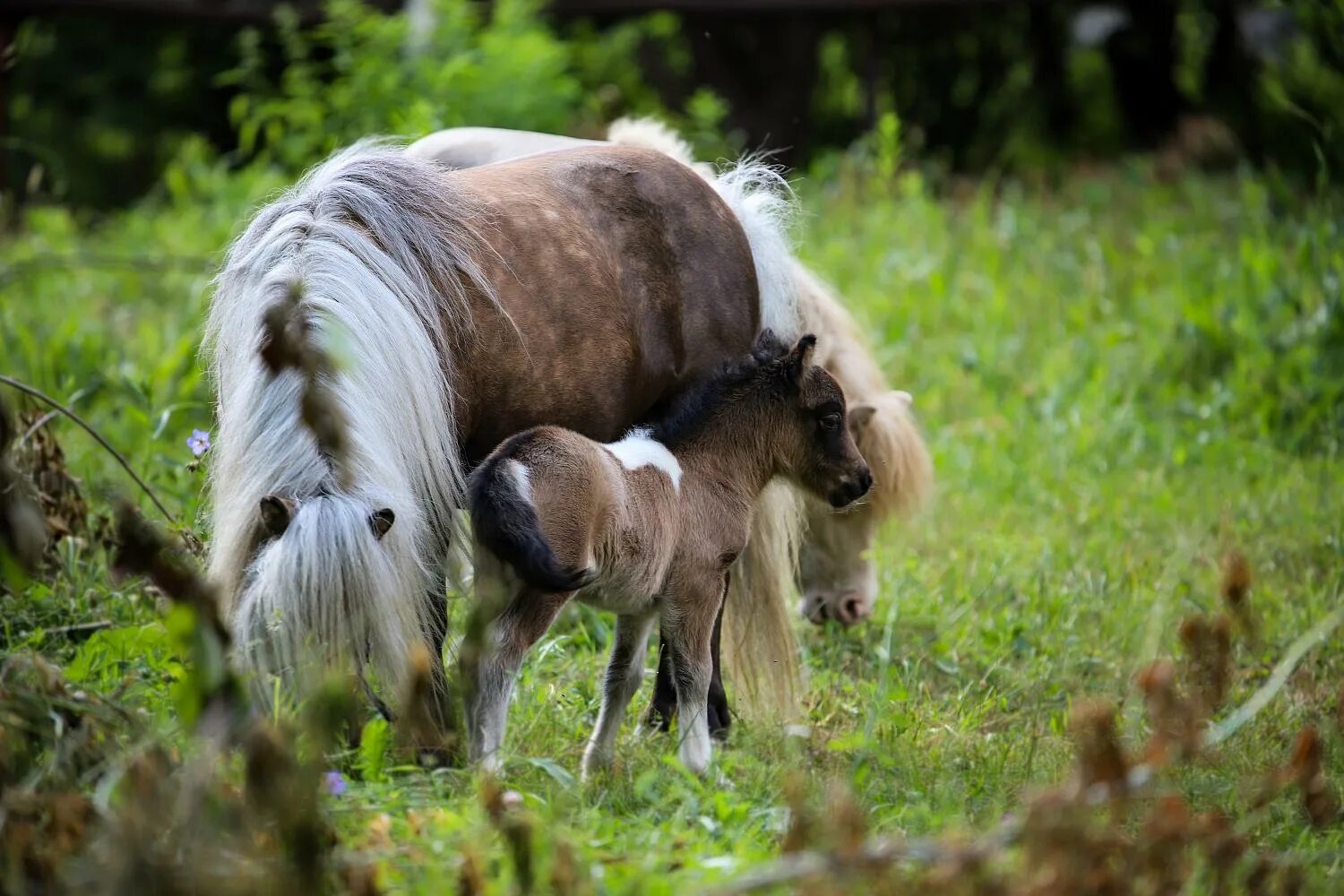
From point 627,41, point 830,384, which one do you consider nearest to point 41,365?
point 830,384

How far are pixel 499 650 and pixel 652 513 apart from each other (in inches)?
18.1

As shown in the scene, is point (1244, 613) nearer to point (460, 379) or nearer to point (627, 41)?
point (460, 379)

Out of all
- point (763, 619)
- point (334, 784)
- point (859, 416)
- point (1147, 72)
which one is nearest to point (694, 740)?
point (763, 619)

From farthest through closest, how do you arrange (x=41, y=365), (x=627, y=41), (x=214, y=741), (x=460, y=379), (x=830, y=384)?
(x=627, y=41), (x=41, y=365), (x=830, y=384), (x=460, y=379), (x=214, y=741)

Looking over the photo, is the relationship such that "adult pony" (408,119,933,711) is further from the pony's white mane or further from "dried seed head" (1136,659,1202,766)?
"dried seed head" (1136,659,1202,766)

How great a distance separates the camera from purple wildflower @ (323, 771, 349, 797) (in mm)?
2703

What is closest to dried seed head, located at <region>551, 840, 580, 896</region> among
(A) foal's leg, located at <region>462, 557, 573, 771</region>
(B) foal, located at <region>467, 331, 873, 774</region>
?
→ (B) foal, located at <region>467, 331, 873, 774</region>

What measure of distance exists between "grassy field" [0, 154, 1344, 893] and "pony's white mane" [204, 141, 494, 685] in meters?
0.33

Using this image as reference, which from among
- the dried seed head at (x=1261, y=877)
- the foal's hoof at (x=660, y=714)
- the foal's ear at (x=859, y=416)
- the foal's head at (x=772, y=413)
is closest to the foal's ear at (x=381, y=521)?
the foal's head at (x=772, y=413)

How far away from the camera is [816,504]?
4.17 m

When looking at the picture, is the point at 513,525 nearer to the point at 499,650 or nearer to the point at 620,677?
the point at 499,650

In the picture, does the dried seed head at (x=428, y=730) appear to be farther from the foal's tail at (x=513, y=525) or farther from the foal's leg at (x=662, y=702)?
the foal's leg at (x=662, y=702)

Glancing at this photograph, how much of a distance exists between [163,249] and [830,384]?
5.46m

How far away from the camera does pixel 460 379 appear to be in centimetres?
310
